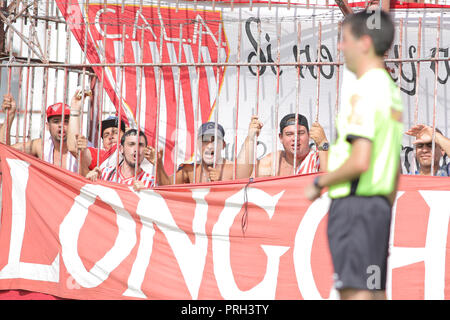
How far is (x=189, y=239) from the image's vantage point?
5734 mm

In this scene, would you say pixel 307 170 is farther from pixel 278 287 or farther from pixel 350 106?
pixel 350 106

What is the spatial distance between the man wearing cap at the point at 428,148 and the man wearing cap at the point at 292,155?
2.35 ft

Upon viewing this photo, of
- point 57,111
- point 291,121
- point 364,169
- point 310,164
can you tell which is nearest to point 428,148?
point 310,164

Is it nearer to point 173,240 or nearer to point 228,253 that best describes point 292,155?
point 228,253

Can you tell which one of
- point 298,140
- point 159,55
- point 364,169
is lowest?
point 364,169

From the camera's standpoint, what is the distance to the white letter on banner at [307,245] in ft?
17.6

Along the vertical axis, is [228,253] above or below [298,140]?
below

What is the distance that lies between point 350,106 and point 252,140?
289 cm

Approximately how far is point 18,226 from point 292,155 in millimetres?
2401

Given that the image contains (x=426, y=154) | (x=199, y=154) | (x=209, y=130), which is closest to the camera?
(x=426, y=154)

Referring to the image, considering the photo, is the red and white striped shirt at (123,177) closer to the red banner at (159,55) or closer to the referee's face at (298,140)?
the red banner at (159,55)

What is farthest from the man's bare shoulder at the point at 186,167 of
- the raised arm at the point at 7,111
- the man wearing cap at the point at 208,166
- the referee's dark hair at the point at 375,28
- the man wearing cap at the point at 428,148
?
the referee's dark hair at the point at 375,28

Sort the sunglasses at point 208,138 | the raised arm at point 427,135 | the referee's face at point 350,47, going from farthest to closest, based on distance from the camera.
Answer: the sunglasses at point 208,138
the raised arm at point 427,135
the referee's face at point 350,47
